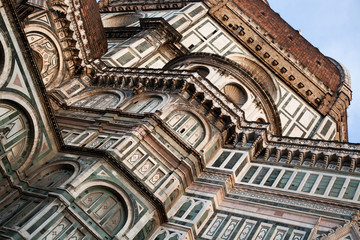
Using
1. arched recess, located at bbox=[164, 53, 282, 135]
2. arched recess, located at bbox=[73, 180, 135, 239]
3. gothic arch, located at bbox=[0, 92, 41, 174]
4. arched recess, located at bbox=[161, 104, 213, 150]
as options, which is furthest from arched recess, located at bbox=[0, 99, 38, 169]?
arched recess, located at bbox=[164, 53, 282, 135]

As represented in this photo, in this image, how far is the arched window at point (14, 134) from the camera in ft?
49.4

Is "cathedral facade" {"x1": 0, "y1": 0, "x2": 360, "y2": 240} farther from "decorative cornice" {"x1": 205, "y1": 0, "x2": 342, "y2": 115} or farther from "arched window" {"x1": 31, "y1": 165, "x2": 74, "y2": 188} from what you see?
"decorative cornice" {"x1": 205, "y1": 0, "x2": 342, "y2": 115}

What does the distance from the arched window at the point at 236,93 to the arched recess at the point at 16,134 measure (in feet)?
41.1

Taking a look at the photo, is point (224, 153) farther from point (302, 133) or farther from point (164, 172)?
point (302, 133)

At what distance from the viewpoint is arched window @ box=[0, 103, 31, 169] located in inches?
593

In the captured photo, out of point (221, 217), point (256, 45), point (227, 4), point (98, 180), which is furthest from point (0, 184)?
point (227, 4)

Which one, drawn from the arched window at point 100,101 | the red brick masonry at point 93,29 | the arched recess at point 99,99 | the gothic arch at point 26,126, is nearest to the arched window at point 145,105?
the arched recess at point 99,99

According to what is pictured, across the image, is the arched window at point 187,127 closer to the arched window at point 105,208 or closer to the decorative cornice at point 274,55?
the arched window at point 105,208

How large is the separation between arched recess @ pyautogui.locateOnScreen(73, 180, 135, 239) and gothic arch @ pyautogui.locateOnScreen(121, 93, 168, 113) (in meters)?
5.02

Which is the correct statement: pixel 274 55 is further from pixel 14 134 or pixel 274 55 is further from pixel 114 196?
pixel 14 134

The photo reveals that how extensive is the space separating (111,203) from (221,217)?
484 cm

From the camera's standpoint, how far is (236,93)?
2564 cm

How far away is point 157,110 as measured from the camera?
20.7 m

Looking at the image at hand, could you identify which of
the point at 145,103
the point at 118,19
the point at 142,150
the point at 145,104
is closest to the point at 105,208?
the point at 142,150
